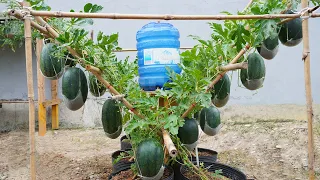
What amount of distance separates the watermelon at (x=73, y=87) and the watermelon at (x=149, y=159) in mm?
584

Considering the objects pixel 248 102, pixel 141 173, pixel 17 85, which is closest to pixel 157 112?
pixel 141 173

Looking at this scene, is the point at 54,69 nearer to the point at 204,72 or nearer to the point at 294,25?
the point at 204,72

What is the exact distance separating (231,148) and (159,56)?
2.65 m

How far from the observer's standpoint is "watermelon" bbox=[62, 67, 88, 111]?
2258mm

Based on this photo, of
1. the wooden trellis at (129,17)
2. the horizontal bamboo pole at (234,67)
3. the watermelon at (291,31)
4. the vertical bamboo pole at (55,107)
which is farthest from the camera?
the vertical bamboo pole at (55,107)

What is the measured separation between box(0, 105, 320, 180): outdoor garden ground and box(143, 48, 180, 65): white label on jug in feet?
5.55

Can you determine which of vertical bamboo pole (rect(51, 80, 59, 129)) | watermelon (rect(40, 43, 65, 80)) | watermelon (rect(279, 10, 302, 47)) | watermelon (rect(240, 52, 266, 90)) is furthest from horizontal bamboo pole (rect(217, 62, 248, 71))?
vertical bamboo pole (rect(51, 80, 59, 129))

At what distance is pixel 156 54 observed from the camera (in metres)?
2.54

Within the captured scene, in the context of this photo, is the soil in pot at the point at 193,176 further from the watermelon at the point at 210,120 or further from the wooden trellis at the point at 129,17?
the wooden trellis at the point at 129,17

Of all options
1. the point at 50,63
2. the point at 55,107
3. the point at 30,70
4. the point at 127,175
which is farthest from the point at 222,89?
the point at 55,107

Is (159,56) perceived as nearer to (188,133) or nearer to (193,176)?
(188,133)

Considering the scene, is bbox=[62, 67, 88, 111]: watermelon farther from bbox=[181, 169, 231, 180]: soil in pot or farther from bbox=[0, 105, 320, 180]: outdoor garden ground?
bbox=[0, 105, 320, 180]: outdoor garden ground

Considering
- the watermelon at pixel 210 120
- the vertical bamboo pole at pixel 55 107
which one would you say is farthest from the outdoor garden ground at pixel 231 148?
the watermelon at pixel 210 120

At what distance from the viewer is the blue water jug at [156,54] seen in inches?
101
